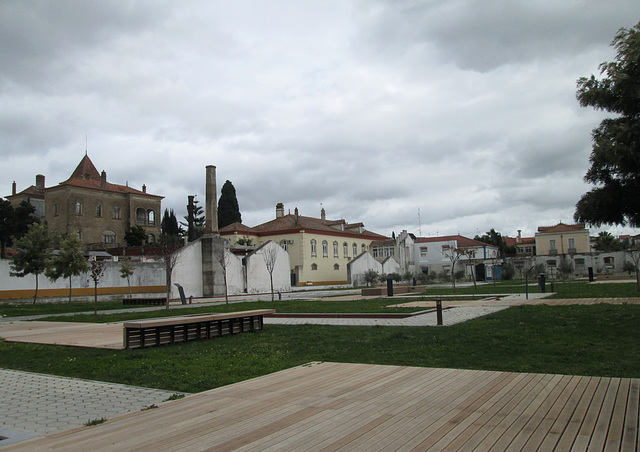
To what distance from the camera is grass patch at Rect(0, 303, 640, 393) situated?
23.4 ft

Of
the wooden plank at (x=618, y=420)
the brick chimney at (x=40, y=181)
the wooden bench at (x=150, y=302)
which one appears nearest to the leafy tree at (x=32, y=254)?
the wooden bench at (x=150, y=302)

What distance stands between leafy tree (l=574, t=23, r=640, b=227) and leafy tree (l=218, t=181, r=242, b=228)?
64.9m

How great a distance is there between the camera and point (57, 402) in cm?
601

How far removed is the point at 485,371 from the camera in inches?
258

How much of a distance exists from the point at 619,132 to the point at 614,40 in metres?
1.45

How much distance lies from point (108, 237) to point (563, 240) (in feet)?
224

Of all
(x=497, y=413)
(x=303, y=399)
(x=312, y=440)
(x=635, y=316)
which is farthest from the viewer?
(x=635, y=316)

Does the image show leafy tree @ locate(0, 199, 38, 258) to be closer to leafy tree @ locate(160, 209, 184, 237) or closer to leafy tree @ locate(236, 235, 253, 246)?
leafy tree @ locate(236, 235, 253, 246)

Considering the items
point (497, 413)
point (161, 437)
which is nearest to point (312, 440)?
point (161, 437)

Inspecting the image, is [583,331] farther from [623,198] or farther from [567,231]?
[567,231]

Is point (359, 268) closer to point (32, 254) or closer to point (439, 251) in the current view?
point (439, 251)

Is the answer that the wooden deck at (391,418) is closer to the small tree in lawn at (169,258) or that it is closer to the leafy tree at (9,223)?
the small tree in lawn at (169,258)

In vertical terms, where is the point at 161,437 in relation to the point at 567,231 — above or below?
below

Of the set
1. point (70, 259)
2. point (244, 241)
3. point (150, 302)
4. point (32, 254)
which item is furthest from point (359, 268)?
point (70, 259)
